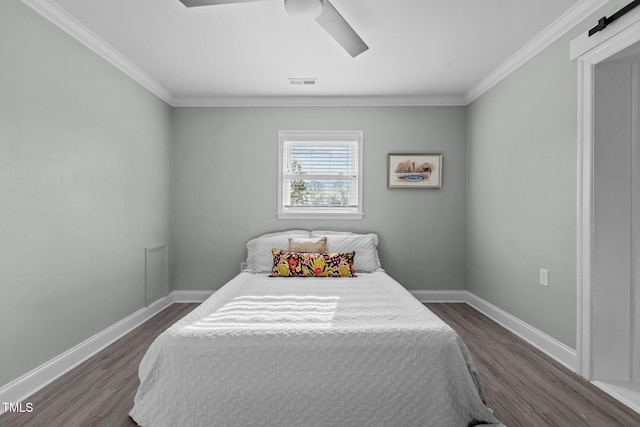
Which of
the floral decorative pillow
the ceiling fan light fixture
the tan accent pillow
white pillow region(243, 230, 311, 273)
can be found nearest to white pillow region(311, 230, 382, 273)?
the tan accent pillow

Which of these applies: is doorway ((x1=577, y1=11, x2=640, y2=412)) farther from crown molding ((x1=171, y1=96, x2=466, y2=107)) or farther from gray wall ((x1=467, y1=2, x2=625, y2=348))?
crown molding ((x1=171, y1=96, x2=466, y2=107))

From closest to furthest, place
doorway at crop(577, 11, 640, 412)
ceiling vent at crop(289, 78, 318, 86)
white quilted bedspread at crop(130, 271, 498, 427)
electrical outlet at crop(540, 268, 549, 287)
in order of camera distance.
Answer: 1. white quilted bedspread at crop(130, 271, 498, 427)
2. doorway at crop(577, 11, 640, 412)
3. electrical outlet at crop(540, 268, 549, 287)
4. ceiling vent at crop(289, 78, 318, 86)

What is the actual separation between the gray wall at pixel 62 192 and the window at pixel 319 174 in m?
1.58

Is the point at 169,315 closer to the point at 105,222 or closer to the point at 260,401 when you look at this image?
the point at 105,222

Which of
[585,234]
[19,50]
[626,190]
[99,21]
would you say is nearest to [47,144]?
[19,50]

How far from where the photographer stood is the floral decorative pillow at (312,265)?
3.42 meters

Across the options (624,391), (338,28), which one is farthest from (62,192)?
(624,391)

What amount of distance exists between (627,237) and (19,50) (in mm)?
3846

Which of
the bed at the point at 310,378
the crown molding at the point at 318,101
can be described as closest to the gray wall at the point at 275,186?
the crown molding at the point at 318,101

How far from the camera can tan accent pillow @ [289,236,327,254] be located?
3.69 metres

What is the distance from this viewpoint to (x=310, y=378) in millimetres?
1727

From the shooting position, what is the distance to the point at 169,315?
12.1 feet

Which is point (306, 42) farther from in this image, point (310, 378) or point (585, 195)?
point (310, 378)

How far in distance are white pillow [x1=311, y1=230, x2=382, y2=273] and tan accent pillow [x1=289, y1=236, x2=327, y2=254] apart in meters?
0.10
